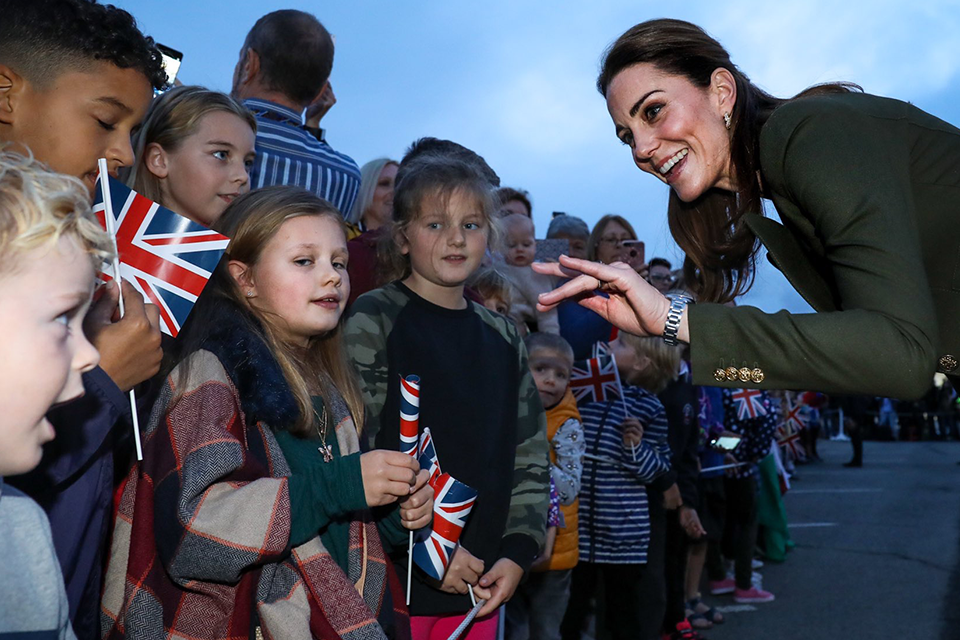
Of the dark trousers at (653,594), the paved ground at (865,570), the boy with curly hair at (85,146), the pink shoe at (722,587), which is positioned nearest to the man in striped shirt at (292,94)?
the boy with curly hair at (85,146)

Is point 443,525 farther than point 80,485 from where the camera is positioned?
Yes

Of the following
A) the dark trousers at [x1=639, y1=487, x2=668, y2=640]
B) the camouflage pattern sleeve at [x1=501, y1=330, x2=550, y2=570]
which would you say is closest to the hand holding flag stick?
the camouflage pattern sleeve at [x1=501, y1=330, x2=550, y2=570]

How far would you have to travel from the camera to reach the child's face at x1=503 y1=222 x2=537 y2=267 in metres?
6.51

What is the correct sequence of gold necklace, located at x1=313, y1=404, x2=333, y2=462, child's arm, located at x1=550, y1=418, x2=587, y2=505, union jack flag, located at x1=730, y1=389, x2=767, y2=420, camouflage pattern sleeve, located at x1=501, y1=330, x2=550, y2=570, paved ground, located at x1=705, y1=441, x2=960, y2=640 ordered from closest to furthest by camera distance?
gold necklace, located at x1=313, y1=404, x2=333, y2=462
camouflage pattern sleeve, located at x1=501, y1=330, x2=550, y2=570
child's arm, located at x1=550, y1=418, x2=587, y2=505
paved ground, located at x1=705, y1=441, x2=960, y2=640
union jack flag, located at x1=730, y1=389, x2=767, y2=420

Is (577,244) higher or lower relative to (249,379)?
higher

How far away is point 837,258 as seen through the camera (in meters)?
2.31

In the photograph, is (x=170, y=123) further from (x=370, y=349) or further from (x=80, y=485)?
(x=80, y=485)

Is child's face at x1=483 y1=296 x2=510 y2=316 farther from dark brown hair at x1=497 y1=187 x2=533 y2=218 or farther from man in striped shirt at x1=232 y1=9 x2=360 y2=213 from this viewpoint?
dark brown hair at x1=497 y1=187 x2=533 y2=218

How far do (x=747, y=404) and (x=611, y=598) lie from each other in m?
2.95

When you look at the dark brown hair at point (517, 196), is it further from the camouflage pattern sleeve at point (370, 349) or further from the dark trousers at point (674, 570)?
the camouflage pattern sleeve at point (370, 349)

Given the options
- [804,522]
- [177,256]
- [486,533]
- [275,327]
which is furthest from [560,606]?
[804,522]

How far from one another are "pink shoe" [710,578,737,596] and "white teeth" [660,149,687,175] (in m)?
6.12


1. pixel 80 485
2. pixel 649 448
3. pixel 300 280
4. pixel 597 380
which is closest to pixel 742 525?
pixel 649 448

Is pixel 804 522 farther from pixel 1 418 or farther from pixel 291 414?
pixel 1 418
